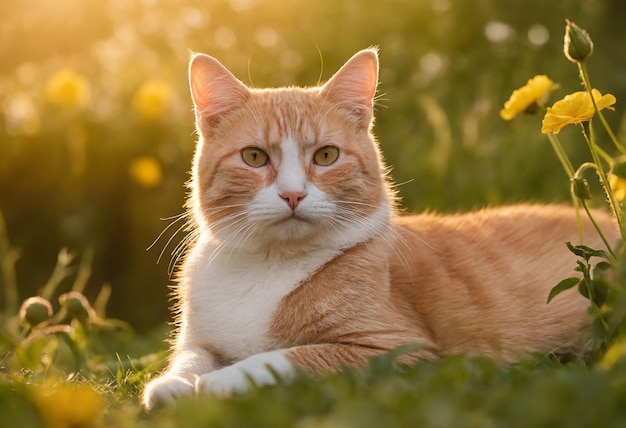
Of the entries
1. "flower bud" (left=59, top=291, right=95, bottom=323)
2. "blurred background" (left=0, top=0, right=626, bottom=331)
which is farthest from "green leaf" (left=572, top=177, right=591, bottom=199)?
"flower bud" (left=59, top=291, right=95, bottom=323)

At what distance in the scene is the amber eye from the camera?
227cm

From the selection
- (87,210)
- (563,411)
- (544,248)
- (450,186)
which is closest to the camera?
(563,411)

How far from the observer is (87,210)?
413 cm

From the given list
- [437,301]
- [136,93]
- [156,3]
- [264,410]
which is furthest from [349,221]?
[156,3]

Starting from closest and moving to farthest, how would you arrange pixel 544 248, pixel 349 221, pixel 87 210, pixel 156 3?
pixel 349 221
pixel 544 248
pixel 87 210
pixel 156 3

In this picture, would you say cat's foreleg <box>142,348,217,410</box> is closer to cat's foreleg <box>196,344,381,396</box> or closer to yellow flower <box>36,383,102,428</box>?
cat's foreleg <box>196,344,381,396</box>

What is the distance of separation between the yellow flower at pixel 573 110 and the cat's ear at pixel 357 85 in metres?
0.59

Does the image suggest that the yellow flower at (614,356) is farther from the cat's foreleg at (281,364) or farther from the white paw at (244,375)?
the white paw at (244,375)

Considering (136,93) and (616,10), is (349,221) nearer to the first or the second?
(136,93)

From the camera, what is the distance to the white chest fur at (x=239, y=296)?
2168 millimetres

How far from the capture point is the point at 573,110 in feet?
6.79

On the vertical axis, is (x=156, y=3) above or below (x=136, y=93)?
above

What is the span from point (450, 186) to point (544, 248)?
1.86 m

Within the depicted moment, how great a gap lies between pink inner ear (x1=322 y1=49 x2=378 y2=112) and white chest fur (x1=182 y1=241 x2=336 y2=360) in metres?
Answer: 0.49
